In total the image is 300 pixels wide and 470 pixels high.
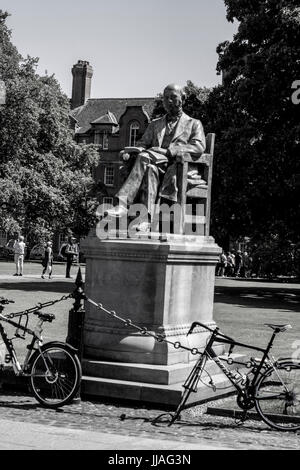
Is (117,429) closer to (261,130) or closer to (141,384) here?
(141,384)

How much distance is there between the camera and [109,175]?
75.2 meters

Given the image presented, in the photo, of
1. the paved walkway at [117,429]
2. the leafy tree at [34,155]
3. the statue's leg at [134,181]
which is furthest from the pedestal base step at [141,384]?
the leafy tree at [34,155]

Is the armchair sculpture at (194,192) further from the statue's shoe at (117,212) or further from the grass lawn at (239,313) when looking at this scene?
the grass lawn at (239,313)

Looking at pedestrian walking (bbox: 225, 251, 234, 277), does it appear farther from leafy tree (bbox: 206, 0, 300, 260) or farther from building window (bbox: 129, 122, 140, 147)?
building window (bbox: 129, 122, 140, 147)

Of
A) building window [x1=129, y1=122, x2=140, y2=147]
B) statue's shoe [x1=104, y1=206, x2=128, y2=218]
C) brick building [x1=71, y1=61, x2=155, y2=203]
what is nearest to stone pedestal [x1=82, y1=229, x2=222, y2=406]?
statue's shoe [x1=104, y1=206, x2=128, y2=218]

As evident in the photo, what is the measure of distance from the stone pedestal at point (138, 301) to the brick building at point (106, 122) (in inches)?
2390

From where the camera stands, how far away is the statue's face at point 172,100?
10500mm

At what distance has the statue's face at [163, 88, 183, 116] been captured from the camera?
10.5 m

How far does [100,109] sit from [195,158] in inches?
2718

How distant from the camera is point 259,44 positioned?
30859mm

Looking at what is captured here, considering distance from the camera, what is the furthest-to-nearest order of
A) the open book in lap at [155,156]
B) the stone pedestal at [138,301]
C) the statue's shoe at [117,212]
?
the open book in lap at [155,156]
the statue's shoe at [117,212]
the stone pedestal at [138,301]

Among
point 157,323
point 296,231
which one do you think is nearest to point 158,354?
point 157,323

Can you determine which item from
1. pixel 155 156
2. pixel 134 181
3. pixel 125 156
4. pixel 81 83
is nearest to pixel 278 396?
pixel 134 181

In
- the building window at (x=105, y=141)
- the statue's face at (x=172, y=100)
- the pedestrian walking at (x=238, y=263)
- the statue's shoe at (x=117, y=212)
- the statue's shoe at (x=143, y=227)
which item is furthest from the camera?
the building window at (x=105, y=141)
